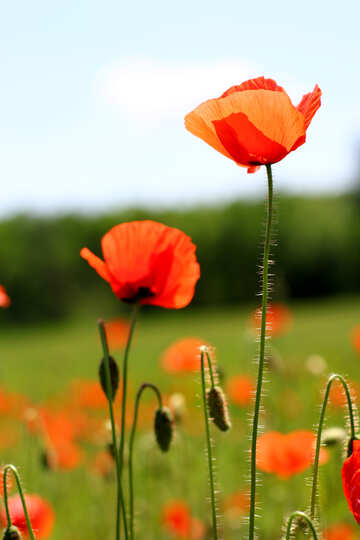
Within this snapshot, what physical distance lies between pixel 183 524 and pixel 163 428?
119 centimetres

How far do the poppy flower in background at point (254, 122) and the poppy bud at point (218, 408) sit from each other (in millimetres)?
273

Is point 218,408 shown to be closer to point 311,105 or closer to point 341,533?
point 311,105

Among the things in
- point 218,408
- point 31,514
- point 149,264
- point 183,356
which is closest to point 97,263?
point 149,264

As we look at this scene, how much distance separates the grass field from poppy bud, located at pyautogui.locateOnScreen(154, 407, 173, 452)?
0.12 m

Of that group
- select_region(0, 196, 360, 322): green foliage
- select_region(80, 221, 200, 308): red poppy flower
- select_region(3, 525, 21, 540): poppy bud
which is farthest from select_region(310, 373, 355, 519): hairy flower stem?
select_region(0, 196, 360, 322): green foliage

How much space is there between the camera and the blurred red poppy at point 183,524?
6.86 feet

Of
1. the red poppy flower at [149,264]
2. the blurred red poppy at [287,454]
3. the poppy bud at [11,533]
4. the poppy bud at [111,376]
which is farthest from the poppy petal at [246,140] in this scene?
the blurred red poppy at [287,454]

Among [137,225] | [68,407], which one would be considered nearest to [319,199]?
[68,407]

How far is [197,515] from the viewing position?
234cm

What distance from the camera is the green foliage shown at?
1559 cm

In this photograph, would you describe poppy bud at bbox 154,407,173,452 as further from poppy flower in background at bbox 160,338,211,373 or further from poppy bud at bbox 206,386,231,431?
poppy flower in background at bbox 160,338,211,373

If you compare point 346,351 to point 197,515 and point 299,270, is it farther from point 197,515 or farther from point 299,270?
point 299,270

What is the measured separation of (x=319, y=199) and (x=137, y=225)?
17867 mm

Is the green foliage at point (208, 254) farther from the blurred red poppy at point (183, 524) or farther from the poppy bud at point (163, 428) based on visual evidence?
the poppy bud at point (163, 428)
